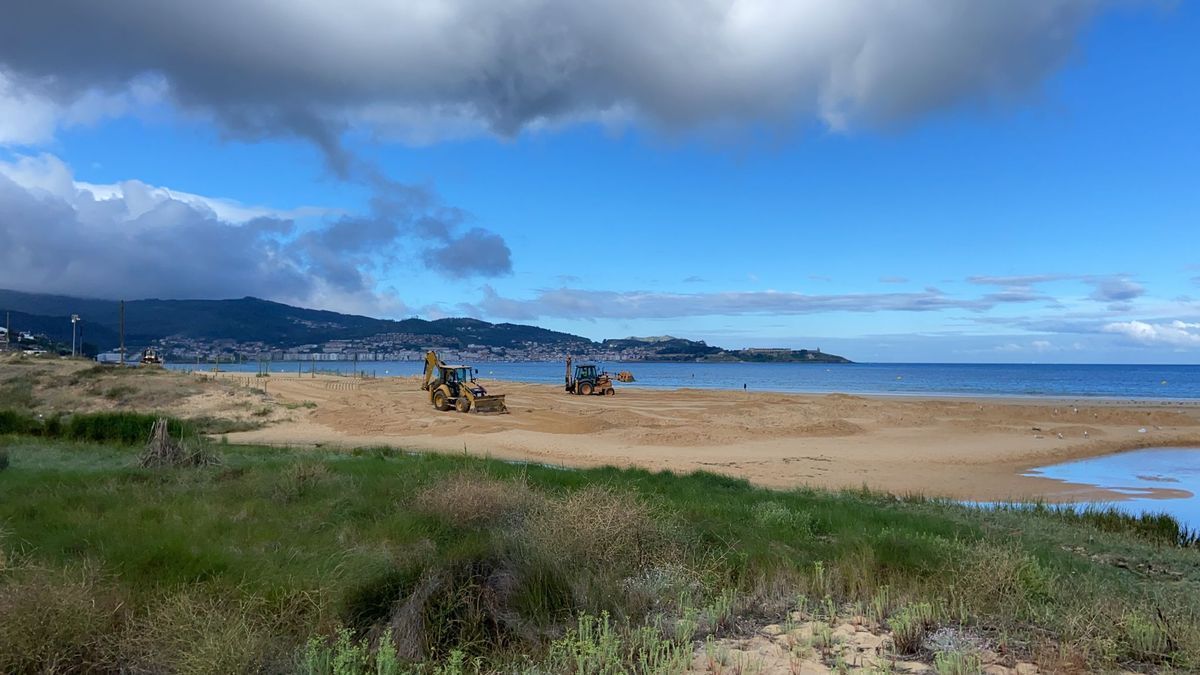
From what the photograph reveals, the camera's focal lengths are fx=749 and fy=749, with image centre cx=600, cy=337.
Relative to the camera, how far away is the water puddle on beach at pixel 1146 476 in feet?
60.4

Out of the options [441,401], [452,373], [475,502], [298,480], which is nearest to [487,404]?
[441,401]

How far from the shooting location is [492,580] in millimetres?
6836

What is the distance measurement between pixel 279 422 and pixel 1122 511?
34.2 m

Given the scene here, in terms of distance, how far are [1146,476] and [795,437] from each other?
41.7 feet

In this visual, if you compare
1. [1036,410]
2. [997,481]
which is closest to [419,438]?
[997,481]

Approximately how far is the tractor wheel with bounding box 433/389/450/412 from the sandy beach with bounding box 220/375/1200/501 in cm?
141

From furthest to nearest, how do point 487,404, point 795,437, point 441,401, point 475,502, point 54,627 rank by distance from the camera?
point 441,401, point 487,404, point 795,437, point 475,502, point 54,627

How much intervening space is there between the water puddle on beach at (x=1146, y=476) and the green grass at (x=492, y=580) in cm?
740

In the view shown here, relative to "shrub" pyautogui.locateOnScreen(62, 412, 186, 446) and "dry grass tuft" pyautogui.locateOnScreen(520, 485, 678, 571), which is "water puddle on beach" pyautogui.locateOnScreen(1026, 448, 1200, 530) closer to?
"dry grass tuft" pyautogui.locateOnScreen(520, 485, 678, 571)

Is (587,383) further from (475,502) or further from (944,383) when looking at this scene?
(944,383)

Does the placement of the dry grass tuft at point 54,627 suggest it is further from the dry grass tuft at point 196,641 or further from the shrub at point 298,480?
the shrub at point 298,480

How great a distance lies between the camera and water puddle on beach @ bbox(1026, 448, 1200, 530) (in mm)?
18406

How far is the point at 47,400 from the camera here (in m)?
39.6

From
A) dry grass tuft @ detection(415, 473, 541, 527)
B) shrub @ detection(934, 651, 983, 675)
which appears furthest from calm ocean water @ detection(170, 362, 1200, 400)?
shrub @ detection(934, 651, 983, 675)
